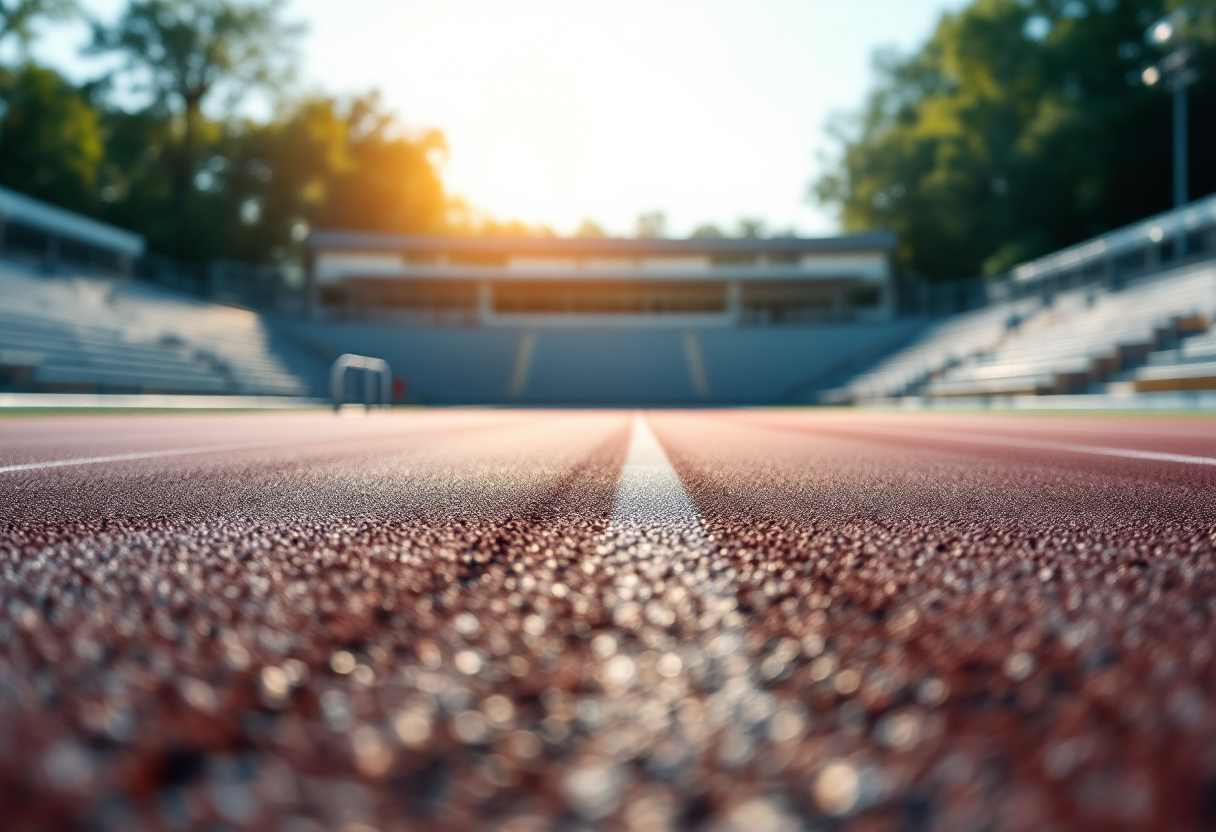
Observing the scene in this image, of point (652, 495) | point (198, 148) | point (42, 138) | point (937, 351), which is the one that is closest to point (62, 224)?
point (42, 138)

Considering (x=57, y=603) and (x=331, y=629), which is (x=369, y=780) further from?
(x=57, y=603)

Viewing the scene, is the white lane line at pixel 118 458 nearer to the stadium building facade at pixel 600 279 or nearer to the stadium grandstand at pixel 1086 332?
the stadium grandstand at pixel 1086 332

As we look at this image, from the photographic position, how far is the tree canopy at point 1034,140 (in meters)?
32.6

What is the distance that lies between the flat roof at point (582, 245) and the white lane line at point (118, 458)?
1340 inches

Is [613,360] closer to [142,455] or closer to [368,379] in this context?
[368,379]

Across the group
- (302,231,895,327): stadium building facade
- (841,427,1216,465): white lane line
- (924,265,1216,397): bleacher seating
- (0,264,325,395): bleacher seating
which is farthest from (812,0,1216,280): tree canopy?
(841,427,1216,465): white lane line

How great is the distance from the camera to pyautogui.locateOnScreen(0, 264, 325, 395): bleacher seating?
16969mm

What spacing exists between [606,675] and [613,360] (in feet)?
112

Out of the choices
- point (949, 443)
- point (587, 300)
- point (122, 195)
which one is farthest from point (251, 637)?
point (122, 195)

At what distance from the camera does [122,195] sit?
125 feet

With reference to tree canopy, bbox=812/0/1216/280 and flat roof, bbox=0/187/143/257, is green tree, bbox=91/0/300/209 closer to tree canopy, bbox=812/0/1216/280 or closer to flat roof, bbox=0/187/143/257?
flat roof, bbox=0/187/143/257

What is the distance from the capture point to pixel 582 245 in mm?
37500

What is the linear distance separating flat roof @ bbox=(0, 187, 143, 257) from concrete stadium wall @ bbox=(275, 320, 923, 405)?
6.74 m

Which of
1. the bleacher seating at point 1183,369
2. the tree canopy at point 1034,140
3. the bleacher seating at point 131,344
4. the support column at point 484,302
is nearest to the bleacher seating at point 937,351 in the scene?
the tree canopy at point 1034,140
